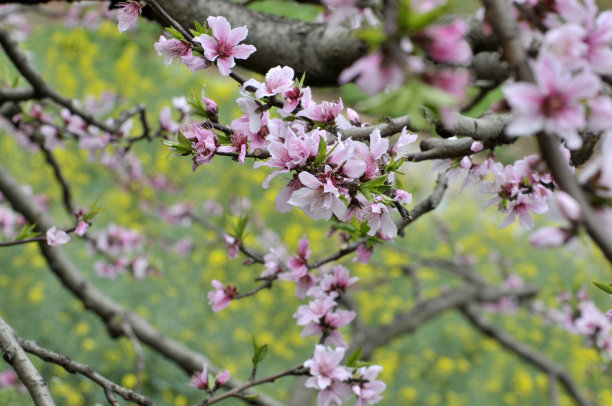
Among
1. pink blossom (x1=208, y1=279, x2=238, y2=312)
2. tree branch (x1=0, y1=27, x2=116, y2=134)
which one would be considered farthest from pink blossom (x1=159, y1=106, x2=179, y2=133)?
pink blossom (x1=208, y1=279, x2=238, y2=312)

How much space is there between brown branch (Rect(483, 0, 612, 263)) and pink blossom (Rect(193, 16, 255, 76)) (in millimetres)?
577

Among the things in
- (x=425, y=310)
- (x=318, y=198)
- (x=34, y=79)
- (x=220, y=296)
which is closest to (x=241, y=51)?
(x=318, y=198)

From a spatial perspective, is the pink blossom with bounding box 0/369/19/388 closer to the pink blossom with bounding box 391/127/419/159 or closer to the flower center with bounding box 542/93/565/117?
the pink blossom with bounding box 391/127/419/159

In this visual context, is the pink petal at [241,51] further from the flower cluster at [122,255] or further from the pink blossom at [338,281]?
the flower cluster at [122,255]

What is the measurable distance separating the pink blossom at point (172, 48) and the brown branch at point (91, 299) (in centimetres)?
157

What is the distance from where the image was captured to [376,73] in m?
0.60

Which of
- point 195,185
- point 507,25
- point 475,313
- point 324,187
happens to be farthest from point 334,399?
point 195,185

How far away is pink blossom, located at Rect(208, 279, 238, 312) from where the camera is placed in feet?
5.29

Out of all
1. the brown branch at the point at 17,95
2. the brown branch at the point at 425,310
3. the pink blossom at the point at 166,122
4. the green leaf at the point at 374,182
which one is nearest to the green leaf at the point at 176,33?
the green leaf at the point at 374,182

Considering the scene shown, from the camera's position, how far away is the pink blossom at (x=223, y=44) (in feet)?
3.54

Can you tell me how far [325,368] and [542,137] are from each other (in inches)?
36.4

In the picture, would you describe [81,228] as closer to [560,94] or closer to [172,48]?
[172,48]

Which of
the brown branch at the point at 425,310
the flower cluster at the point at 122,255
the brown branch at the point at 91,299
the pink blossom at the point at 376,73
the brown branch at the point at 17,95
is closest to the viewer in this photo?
the pink blossom at the point at 376,73

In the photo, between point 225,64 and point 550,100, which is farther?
point 225,64
